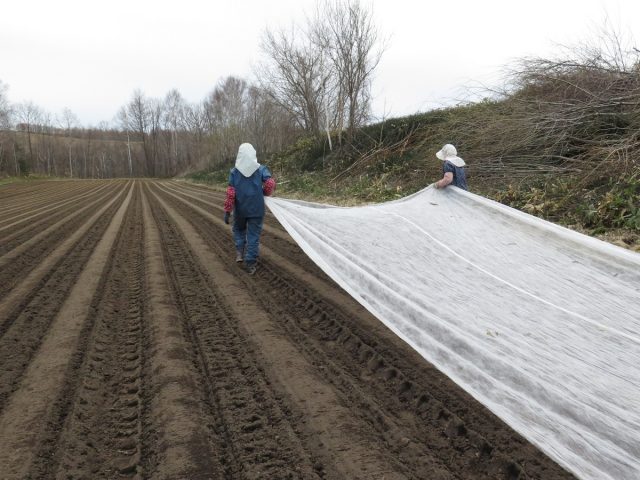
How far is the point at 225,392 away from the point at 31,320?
2.53m

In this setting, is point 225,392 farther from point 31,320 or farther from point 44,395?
point 31,320

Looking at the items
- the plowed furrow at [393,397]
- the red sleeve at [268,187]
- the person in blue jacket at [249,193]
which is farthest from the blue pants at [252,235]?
the plowed furrow at [393,397]

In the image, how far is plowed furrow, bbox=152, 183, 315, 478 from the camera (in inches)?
84.0

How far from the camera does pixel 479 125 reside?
10.2 meters

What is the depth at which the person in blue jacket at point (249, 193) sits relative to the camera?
18.6 feet

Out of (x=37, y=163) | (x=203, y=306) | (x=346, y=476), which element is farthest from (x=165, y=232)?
(x=37, y=163)

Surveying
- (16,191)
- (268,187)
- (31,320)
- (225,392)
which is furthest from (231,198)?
(16,191)

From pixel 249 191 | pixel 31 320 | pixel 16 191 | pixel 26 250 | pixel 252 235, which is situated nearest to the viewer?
pixel 31 320

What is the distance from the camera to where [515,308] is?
2586mm

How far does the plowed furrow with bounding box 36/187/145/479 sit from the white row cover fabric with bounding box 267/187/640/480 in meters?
1.63

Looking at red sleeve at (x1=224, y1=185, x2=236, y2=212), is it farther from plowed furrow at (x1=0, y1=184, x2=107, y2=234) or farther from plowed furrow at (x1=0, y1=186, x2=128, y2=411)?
plowed furrow at (x1=0, y1=184, x2=107, y2=234)

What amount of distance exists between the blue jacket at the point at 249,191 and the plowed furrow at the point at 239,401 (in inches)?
57.4

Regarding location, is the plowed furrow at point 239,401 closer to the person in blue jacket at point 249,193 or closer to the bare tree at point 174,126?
the person in blue jacket at point 249,193

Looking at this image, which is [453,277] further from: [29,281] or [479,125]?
[479,125]
